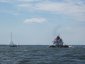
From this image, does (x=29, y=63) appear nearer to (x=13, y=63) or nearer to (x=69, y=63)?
(x=13, y=63)

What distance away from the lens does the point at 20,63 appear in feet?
245

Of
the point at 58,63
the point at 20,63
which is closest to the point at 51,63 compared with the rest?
the point at 58,63

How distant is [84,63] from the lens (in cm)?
7688

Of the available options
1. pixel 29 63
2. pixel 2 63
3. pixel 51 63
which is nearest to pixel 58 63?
pixel 51 63

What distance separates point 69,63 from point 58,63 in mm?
2461

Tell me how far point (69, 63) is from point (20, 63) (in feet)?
35.9

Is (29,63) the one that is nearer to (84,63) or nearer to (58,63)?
(58,63)

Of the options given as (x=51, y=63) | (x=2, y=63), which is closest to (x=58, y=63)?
(x=51, y=63)

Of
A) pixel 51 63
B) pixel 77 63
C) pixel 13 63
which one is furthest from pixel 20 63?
pixel 77 63

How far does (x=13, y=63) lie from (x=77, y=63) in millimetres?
14281

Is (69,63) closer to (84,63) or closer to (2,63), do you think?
(84,63)

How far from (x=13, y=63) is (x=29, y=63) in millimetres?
3729

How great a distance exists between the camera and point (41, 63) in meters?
75.2

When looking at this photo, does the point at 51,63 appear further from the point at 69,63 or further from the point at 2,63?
the point at 2,63
